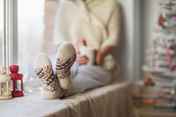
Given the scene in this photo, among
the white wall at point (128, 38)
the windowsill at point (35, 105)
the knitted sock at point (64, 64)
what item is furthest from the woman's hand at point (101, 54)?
the knitted sock at point (64, 64)

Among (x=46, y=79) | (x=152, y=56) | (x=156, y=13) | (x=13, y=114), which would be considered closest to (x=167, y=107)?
(x=152, y=56)

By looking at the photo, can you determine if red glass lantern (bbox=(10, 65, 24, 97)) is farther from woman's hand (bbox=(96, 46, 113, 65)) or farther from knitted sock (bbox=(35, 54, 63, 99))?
woman's hand (bbox=(96, 46, 113, 65))

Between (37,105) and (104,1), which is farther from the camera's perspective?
(104,1)

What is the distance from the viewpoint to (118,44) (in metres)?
2.61

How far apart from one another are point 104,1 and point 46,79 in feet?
3.92

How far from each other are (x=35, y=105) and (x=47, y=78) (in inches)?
7.4

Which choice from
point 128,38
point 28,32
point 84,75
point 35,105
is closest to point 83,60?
point 84,75

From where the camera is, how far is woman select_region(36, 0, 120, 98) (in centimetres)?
206

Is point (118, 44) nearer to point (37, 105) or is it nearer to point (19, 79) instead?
point (19, 79)

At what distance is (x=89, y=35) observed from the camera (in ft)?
8.09

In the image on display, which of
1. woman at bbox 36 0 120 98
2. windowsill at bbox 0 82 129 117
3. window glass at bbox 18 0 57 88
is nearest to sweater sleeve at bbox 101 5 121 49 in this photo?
woman at bbox 36 0 120 98

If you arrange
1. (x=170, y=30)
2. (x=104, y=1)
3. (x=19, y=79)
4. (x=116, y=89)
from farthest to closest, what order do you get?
(x=170, y=30) → (x=104, y=1) → (x=116, y=89) → (x=19, y=79)

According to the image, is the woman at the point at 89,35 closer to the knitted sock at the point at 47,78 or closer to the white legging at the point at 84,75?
the white legging at the point at 84,75

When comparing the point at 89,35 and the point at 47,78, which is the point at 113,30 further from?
the point at 47,78
